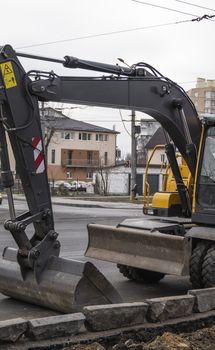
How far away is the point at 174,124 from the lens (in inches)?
337

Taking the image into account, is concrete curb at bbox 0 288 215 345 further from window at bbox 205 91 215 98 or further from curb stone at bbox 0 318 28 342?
window at bbox 205 91 215 98

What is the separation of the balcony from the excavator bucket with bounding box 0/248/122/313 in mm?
81503

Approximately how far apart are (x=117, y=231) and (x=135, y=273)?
103 centimetres

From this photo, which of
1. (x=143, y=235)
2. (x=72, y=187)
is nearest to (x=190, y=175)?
(x=143, y=235)

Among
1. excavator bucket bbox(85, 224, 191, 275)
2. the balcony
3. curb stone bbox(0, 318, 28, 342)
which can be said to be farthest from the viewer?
the balcony

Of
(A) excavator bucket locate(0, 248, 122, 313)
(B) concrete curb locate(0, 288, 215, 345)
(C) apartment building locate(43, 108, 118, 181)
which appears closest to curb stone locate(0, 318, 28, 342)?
(B) concrete curb locate(0, 288, 215, 345)

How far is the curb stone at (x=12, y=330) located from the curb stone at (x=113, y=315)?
0.72 meters

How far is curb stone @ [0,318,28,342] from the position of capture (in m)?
5.16

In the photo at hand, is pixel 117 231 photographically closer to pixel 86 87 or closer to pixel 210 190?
pixel 210 190

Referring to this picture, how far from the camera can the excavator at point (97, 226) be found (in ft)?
22.4

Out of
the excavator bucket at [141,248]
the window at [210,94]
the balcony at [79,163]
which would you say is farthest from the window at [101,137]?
the excavator bucket at [141,248]

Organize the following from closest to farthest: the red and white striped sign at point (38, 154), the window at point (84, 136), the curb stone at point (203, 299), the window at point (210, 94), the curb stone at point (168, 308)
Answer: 1. the curb stone at point (168, 308)
2. the curb stone at point (203, 299)
3. the red and white striped sign at point (38, 154)
4. the window at point (210, 94)
5. the window at point (84, 136)

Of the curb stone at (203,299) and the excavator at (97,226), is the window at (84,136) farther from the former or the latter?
the curb stone at (203,299)

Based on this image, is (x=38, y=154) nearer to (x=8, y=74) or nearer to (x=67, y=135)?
(x=8, y=74)
